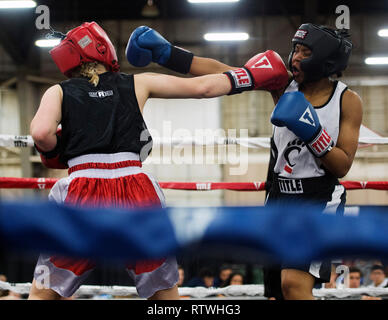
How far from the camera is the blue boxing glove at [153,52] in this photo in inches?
72.8

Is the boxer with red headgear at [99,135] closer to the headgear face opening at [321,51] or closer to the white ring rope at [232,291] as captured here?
the headgear face opening at [321,51]

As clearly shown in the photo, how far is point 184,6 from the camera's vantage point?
960 centimetres

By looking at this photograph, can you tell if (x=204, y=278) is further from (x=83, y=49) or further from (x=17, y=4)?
(x=17, y=4)

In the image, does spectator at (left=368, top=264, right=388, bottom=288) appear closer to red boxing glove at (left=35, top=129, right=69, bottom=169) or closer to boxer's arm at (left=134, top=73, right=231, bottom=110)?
boxer's arm at (left=134, top=73, right=231, bottom=110)

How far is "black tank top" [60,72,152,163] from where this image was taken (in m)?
1.41

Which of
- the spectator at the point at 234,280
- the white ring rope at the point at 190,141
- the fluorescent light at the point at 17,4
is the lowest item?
the spectator at the point at 234,280

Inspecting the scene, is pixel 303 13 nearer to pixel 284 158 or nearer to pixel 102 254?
pixel 284 158

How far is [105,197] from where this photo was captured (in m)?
1.34

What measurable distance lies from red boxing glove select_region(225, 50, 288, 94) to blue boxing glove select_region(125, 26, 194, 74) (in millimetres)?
301

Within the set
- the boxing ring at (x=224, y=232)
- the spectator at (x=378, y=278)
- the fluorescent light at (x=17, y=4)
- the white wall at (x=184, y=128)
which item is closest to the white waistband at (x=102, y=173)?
the boxing ring at (x=224, y=232)

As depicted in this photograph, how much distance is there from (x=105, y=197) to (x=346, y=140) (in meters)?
0.85

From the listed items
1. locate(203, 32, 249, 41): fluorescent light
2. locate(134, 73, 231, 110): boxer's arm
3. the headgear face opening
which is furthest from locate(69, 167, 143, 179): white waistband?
locate(203, 32, 249, 41): fluorescent light

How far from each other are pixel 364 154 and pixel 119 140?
8.40 m
